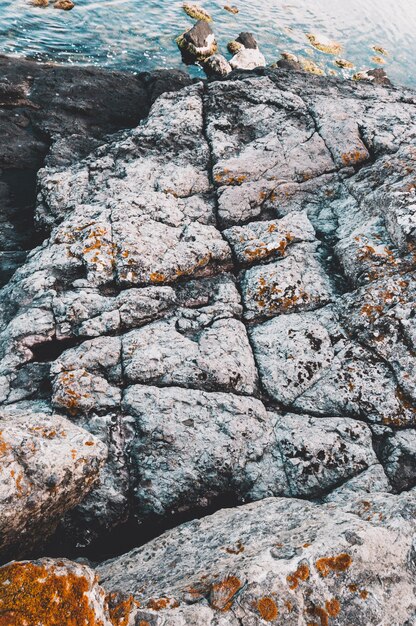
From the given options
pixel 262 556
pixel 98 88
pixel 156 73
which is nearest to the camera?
pixel 262 556

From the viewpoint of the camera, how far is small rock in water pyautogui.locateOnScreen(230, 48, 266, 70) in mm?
37884

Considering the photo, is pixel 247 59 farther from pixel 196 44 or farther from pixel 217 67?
pixel 217 67

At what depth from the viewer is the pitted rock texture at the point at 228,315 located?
8.37 m

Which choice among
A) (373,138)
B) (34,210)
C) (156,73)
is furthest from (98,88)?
(373,138)

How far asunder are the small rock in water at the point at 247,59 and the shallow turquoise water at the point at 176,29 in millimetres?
3482

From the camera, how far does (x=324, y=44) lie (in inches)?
1993

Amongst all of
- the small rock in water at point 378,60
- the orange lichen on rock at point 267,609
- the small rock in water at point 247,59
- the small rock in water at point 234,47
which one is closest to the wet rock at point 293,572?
the orange lichen on rock at point 267,609

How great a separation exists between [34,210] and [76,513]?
1116 cm

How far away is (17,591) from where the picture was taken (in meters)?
4.49

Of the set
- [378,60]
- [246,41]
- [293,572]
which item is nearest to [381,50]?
[378,60]

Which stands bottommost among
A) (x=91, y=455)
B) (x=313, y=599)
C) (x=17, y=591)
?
(x=91, y=455)

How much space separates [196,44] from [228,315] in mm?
36913

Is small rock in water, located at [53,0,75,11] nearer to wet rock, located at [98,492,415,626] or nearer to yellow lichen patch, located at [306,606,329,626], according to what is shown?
wet rock, located at [98,492,415,626]

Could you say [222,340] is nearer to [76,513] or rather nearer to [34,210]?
[76,513]
